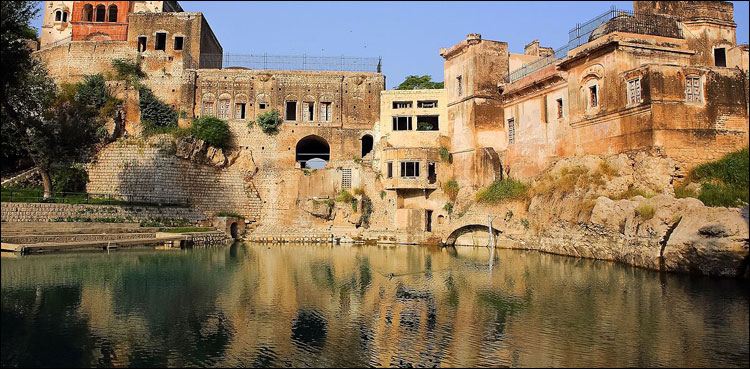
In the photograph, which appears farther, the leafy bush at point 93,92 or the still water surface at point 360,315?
the leafy bush at point 93,92

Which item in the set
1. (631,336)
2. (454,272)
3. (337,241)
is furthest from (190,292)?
(337,241)

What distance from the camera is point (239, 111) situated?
37125 millimetres

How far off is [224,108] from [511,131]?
18576 mm

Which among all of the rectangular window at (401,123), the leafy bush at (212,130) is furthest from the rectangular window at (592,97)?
the leafy bush at (212,130)

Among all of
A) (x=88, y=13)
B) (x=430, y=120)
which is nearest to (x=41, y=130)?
(x=88, y=13)

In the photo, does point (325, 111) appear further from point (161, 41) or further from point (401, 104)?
point (161, 41)

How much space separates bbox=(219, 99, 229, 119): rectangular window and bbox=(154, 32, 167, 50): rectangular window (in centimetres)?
579

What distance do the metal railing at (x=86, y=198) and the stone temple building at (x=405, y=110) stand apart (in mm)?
538

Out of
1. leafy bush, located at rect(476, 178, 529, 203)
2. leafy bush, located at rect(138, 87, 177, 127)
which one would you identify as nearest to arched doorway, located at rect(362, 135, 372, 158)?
leafy bush, located at rect(476, 178, 529, 203)

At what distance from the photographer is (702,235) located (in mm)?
17422

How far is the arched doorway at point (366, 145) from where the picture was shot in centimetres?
3817

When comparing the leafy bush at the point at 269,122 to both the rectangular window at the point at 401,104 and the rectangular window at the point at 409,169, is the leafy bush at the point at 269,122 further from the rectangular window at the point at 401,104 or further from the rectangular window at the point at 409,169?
the rectangular window at the point at 409,169

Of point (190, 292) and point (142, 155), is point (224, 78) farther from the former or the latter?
point (190, 292)

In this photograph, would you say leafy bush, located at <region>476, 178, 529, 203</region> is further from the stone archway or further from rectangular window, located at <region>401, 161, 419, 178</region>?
rectangular window, located at <region>401, 161, 419, 178</region>
